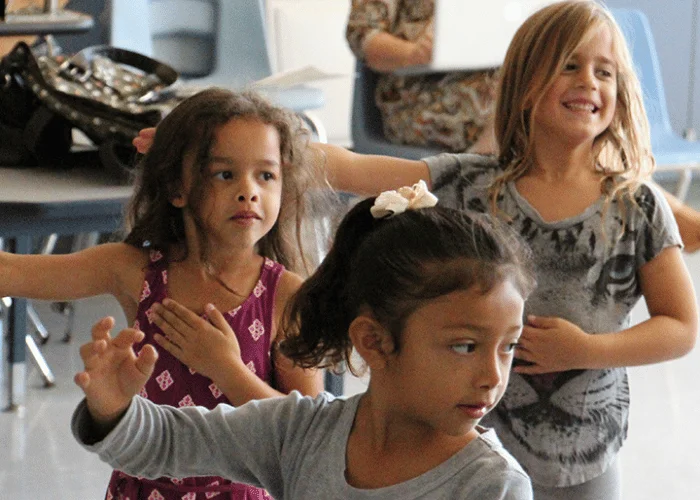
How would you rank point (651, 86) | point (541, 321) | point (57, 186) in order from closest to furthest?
point (541, 321) < point (57, 186) < point (651, 86)

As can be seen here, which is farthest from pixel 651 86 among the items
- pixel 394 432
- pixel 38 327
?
pixel 394 432

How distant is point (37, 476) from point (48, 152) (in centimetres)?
71

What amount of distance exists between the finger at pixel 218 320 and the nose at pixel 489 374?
0.51 meters

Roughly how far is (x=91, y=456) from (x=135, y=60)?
968 millimetres

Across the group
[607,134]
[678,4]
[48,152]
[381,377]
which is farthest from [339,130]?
[381,377]

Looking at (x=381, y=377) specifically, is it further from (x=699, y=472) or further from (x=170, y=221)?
(x=699, y=472)

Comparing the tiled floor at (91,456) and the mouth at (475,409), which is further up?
the mouth at (475,409)

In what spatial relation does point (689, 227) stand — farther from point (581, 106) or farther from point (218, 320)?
point (218, 320)

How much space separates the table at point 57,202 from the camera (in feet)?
8.04

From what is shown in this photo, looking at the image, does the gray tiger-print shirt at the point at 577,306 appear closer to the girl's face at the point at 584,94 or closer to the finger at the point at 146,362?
the girl's face at the point at 584,94

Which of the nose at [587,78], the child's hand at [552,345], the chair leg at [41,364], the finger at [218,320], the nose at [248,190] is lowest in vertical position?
the chair leg at [41,364]

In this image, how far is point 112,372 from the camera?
1097 millimetres

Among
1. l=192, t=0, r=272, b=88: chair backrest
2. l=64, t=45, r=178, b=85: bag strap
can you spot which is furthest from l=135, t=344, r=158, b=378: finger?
l=192, t=0, r=272, b=88: chair backrest

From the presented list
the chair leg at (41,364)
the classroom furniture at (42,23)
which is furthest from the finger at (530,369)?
the chair leg at (41,364)
